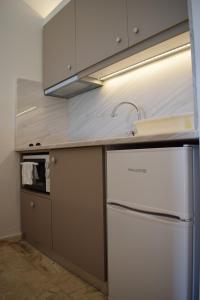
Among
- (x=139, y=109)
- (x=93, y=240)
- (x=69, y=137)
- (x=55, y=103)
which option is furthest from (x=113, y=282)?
(x=55, y=103)

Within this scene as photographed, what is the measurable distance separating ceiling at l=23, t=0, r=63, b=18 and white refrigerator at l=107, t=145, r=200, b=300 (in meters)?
2.07

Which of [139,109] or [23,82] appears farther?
[23,82]

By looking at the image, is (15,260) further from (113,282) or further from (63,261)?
(113,282)

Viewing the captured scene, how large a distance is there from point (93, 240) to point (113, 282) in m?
0.25

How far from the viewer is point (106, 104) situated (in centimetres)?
218

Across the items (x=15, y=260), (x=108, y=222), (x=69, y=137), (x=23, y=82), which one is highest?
(x=23, y=82)

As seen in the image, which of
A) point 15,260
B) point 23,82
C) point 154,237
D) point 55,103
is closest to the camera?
point 154,237

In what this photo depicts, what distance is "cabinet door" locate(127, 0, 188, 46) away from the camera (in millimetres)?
1233

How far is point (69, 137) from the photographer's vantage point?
268 centimetres

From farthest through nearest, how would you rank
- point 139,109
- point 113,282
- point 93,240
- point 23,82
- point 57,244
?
1. point 23,82
2. point 139,109
3. point 57,244
4. point 93,240
5. point 113,282

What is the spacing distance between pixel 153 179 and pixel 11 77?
77.8 inches

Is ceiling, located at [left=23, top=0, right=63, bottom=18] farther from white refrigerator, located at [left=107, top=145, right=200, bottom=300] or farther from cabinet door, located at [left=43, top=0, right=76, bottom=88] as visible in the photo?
white refrigerator, located at [left=107, top=145, right=200, bottom=300]

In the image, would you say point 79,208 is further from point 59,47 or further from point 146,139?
point 59,47

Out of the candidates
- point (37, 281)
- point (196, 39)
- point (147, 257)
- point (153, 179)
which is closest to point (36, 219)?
point (37, 281)
